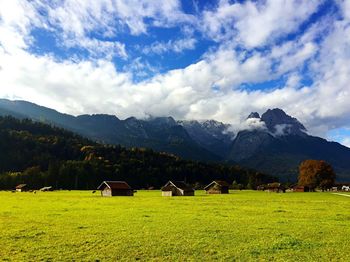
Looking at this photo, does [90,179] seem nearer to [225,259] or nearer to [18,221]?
[18,221]

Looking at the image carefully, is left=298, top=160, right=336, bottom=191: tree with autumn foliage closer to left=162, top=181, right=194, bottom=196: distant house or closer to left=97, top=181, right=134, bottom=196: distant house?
left=162, top=181, right=194, bottom=196: distant house

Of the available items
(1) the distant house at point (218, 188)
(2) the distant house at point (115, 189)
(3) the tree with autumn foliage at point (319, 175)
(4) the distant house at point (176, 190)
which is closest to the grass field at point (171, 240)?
(2) the distant house at point (115, 189)

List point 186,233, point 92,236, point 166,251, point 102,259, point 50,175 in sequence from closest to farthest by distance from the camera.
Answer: point 102,259
point 166,251
point 92,236
point 186,233
point 50,175

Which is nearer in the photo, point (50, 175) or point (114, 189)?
point (114, 189)

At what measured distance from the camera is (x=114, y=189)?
111 meters

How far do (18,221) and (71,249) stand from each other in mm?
16208

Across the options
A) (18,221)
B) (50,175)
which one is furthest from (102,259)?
(50,175)

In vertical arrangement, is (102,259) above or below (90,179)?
below

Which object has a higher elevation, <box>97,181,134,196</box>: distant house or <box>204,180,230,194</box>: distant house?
<box>204,180,230,194</box>: distant house

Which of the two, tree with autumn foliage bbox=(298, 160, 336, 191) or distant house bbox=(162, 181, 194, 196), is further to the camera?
tree with autumn foliage bbox=(298, 160, 336, 191)

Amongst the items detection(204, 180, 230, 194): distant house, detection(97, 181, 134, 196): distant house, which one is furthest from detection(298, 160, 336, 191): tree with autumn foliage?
detection(97, 181, 134, 196): distant house

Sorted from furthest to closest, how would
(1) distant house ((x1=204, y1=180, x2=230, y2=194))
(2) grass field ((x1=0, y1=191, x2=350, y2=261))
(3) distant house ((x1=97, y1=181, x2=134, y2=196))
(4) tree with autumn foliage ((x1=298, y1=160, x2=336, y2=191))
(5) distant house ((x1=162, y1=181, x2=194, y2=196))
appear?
1. (4) tree with autumn foliage ((x1=298, y1=160, x2=336, y2=191))
2. (1) distant house ((x1=204, y1=180, x2=230, y2=194))
3. (5) distant house ((x1=162, y1=181, x2=194, y2=196))
4. (3) distant house ((x1=97, y1=181, x2=134, y2=196))
5. (2) grass field ((x1=0, y1=191, x2=350, y2=261))

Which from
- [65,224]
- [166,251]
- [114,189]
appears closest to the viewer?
[166,251]

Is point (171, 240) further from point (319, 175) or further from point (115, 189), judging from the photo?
point (319, 175)
